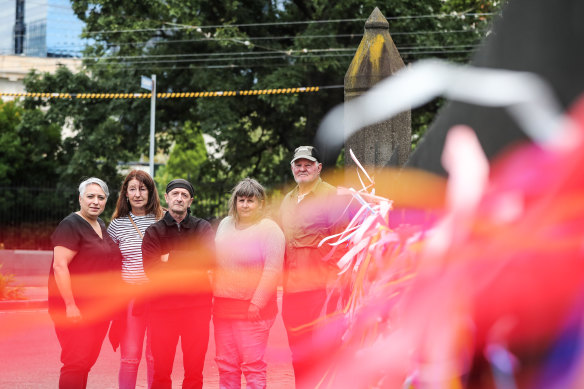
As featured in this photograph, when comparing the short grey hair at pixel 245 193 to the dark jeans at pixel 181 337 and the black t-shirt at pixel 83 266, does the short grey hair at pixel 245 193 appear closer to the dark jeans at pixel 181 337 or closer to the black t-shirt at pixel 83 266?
the dark jeans at pixel 181 337

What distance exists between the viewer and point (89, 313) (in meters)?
5.79

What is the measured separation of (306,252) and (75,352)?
1.80 meters

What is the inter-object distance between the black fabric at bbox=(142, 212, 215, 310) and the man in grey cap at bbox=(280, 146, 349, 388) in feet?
1.97

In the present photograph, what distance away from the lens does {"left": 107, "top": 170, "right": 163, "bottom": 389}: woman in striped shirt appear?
6.28 metres

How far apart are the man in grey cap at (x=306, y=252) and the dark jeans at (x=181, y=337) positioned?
0.64m

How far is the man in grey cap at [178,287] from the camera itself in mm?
5914

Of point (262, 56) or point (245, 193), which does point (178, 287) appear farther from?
point (262, 56)

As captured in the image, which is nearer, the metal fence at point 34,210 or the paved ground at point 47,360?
the paved ground at point 47,360

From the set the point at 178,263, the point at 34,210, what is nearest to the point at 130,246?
the point at 178,263

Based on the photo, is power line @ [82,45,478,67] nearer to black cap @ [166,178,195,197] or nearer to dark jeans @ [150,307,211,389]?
black cap @ [166,178,195,197]

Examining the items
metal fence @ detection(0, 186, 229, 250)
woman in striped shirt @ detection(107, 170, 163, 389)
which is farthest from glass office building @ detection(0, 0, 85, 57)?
Answer: woman in striped shirt @ detection(107, 170, 163, 389)

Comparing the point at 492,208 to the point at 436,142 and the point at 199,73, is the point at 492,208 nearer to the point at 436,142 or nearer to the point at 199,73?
the point at 436,142

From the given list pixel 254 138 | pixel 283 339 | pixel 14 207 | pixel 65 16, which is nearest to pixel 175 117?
pixel 254 138

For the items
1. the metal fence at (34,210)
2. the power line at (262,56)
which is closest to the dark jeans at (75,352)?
the metal fence at (34,210)
